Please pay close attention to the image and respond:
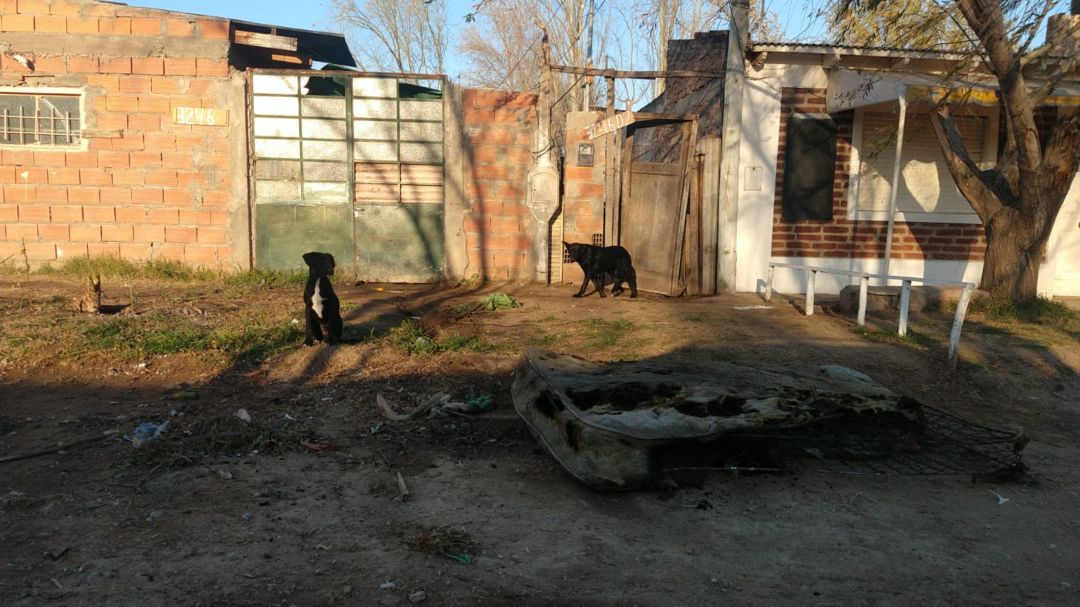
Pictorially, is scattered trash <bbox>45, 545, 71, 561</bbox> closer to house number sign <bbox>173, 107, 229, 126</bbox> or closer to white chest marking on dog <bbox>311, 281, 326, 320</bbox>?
white chest marking on dog <bbox>311, 281, 326, 320</bbox>

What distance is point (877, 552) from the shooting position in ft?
10.8

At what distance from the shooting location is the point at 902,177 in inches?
397

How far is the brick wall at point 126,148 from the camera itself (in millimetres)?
9477

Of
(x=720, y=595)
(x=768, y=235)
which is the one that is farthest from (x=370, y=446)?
(x=768, y=235)

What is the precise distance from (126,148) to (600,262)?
6534 mm

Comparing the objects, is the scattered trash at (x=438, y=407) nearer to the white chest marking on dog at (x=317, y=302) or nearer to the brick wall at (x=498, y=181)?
the white chest marking on dog at (x=317, y=302)

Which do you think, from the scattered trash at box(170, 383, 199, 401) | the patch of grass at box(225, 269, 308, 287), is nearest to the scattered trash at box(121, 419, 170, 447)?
the scattered trash at box(170, 383, 199, 401)

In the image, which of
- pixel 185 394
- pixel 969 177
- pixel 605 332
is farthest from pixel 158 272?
pixel 969 177

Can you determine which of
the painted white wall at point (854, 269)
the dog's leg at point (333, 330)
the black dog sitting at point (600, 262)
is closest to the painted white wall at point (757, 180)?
the painted white wall at point (854, 269)

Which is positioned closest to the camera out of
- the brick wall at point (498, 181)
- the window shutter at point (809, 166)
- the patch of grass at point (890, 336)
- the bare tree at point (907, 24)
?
the patch of grass at point (890, 336)

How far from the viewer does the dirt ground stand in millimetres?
2869

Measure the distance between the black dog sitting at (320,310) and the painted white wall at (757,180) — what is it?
583cm

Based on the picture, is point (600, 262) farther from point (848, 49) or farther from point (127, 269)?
point (127, 269)

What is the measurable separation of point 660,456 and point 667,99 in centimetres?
965
